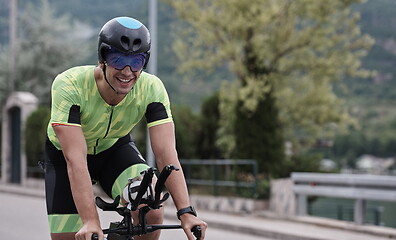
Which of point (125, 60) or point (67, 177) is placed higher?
point (125, 60)

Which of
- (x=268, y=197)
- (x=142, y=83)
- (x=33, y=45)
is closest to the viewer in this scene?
(x=142, y=83)

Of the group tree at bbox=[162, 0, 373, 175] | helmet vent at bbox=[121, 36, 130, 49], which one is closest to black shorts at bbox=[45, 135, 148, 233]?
helmet vent at bbox=[121, 36, 130, 49]

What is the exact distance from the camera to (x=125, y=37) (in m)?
3.46

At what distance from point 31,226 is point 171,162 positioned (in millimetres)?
10925

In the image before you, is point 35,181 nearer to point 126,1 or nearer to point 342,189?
point 342,189

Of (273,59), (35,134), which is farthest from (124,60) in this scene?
(35,134)

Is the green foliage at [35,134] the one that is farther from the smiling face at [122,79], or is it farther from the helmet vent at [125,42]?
the helmet vent at [125,42]

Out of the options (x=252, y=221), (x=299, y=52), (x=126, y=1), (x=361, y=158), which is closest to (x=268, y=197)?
(x=252, y=221)

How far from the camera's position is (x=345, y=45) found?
23.1m

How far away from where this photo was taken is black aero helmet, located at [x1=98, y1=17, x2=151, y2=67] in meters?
3.44

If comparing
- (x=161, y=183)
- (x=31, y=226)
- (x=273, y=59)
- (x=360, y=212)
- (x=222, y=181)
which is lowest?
(x=31, y=226)

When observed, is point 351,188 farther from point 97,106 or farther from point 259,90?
point 97,106

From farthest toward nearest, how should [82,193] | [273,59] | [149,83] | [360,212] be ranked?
[273,59] → [360,212] → [149,83] → [82,193]

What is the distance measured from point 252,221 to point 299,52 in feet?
28.5
